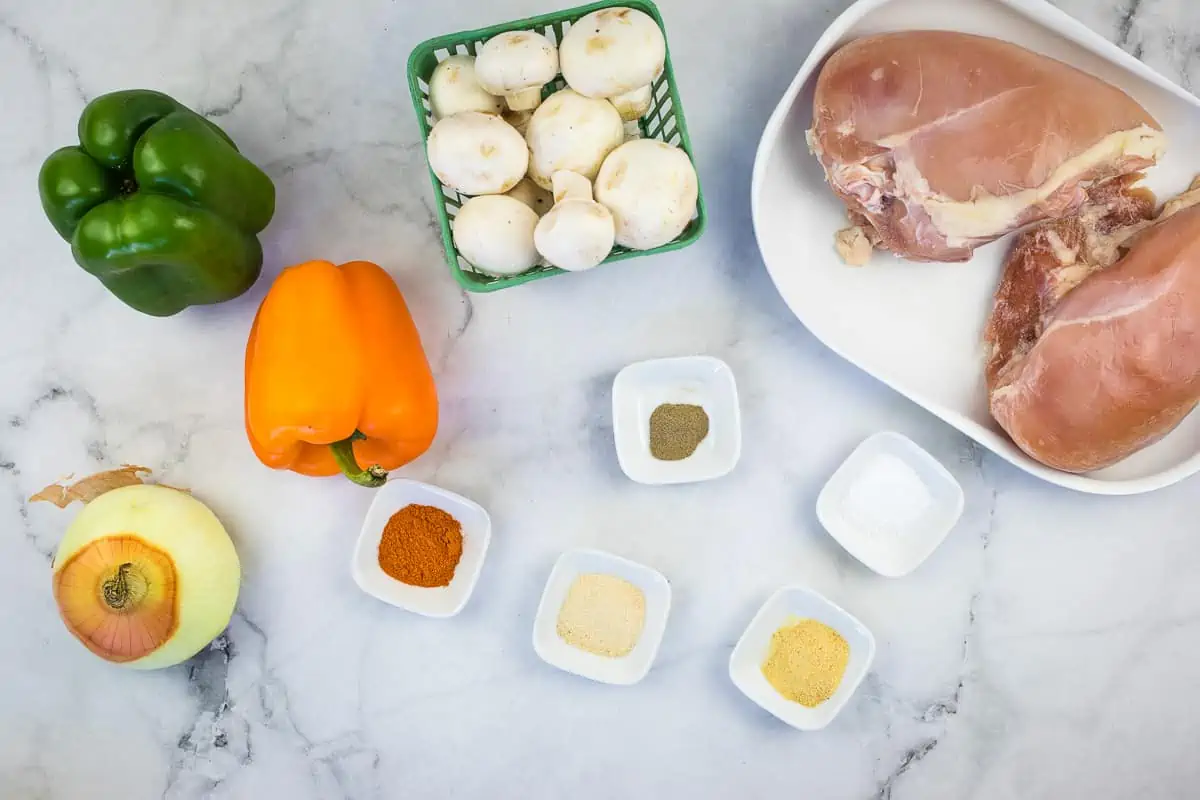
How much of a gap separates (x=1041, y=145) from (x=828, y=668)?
31.5 inches

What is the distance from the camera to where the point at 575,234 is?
1139mm

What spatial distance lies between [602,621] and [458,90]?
78 centimetres

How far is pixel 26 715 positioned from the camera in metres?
1.45

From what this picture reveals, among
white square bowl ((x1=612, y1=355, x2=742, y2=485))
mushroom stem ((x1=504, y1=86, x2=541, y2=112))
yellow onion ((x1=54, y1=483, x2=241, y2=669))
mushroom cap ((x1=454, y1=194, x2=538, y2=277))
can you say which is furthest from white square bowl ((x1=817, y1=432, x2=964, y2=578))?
yellow onion ((x1=54, y1=483, x2=241, y2=669))

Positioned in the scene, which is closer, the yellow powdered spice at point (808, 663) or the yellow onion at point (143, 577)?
the yellow onion at point (143, 577)

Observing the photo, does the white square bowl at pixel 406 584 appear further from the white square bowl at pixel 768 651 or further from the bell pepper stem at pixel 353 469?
the white square bowl at pixel 768 651

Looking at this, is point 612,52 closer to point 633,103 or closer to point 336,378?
point 633,103

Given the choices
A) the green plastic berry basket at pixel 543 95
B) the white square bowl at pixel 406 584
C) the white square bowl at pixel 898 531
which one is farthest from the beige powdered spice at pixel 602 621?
the green plastic berry basket at pixel 543 95

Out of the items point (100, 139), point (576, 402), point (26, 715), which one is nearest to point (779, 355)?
point (576, 402)

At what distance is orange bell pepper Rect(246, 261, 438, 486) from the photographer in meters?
1.25

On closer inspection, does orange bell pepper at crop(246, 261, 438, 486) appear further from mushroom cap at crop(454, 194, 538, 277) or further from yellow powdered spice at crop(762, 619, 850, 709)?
yellow powdered spice at crop(762, 619, 850, 709)

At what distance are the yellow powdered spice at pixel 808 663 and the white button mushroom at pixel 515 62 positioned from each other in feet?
2.87

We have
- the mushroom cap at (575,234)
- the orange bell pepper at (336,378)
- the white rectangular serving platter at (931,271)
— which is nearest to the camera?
the mushroom cap at (575,234)

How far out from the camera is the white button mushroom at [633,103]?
1228 mm
